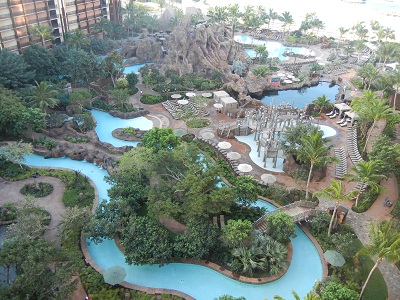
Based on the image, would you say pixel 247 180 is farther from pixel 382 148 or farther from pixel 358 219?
pixel 382 148

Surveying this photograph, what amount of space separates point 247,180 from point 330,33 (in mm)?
103974

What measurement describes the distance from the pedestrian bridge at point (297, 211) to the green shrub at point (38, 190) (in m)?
23.6

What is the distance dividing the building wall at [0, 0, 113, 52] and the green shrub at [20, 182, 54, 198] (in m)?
47.3

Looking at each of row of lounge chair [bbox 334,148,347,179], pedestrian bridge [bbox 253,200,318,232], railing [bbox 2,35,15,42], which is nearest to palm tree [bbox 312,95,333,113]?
row of lounge chair [bbox 334,148,347,179]

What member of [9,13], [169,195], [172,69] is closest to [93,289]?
[169,195]

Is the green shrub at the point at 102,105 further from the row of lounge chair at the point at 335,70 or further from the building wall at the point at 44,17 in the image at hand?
the row of lounge chair at the point at 335,70

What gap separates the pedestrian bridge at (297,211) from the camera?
3306cm

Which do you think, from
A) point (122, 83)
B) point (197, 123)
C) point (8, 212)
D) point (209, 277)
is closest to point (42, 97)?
point (122, 83)

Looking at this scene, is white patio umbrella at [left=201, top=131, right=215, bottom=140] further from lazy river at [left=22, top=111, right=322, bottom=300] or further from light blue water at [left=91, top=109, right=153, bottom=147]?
lazy river at [left=22, top=111, right=322, bottom=300]

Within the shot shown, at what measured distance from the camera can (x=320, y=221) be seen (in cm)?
3306

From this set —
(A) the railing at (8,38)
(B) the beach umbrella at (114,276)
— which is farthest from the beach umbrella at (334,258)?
(A) the railing at (8,38)

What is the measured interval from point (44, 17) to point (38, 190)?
196ft

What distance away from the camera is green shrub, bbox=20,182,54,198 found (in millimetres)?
37709

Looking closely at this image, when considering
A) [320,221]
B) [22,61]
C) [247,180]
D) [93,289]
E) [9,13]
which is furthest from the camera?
[9,13]
